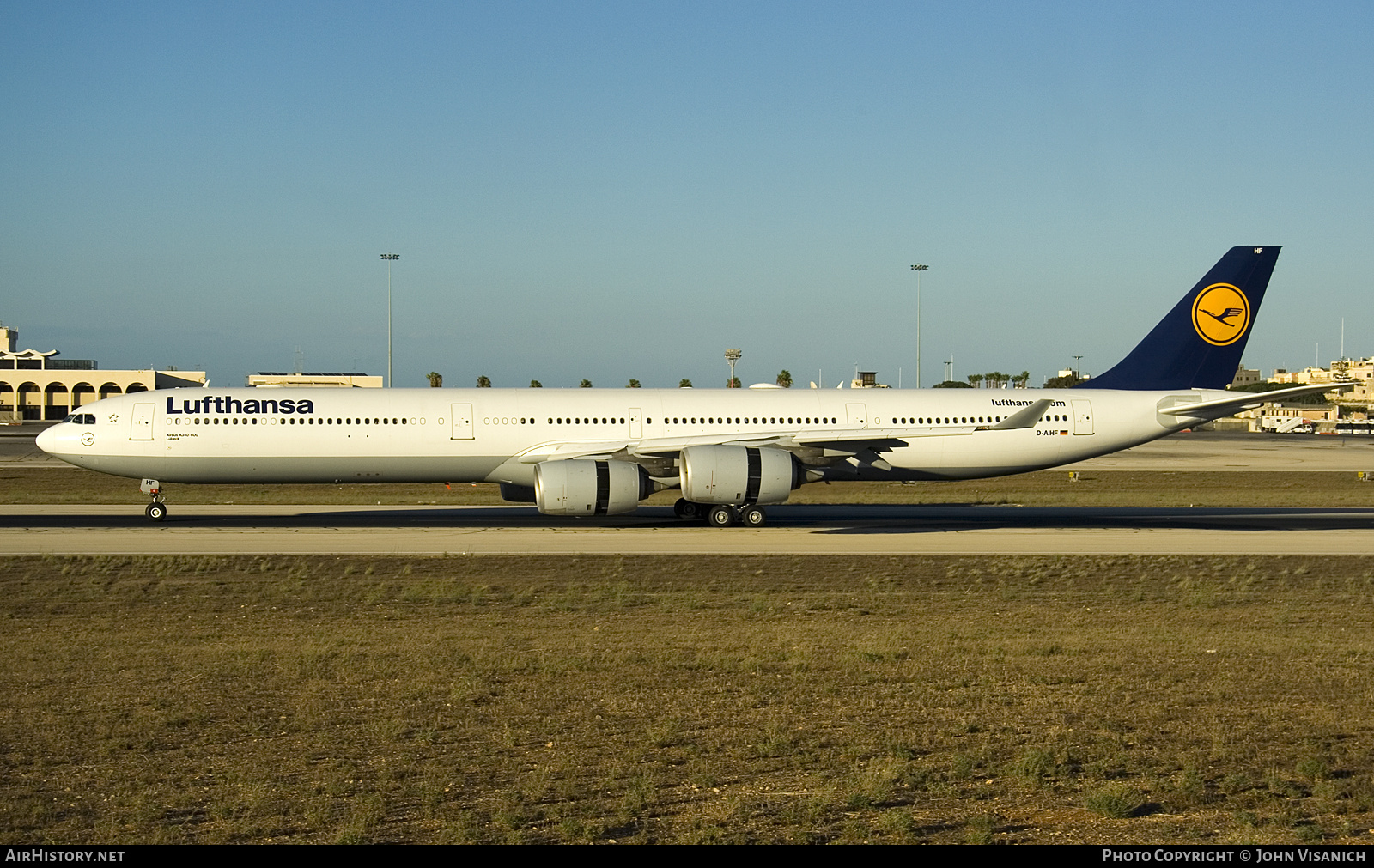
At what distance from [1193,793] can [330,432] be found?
26893 mm

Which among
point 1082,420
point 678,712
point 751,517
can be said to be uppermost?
point 1082,420

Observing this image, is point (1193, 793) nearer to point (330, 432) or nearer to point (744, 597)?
point (744, 597)

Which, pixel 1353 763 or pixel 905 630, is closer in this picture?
pixel 1353 763

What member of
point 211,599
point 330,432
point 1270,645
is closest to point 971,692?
point 1270,645

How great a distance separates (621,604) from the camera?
18750 mm

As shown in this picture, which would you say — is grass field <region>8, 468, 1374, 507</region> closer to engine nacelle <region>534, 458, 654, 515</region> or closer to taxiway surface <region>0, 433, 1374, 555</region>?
taxiway surface <region>0, 433, 1374, 555</region>

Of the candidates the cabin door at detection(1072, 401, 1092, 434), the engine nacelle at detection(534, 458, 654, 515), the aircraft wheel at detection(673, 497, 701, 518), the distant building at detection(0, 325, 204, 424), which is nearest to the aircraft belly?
the engine nacelle at detection(534, 458, 654, 515)

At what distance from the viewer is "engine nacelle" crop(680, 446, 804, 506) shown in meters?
29.9

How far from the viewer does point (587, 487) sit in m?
28.9

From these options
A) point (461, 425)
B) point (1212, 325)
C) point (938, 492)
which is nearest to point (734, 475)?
point (461, 425)

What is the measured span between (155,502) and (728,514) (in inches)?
611

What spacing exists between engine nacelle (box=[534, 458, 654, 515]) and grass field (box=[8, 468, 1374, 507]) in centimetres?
1025

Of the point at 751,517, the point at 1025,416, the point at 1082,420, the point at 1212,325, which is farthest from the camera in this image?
the point at 1212,325

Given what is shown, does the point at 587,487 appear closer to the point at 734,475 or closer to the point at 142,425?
the point at 734,475
